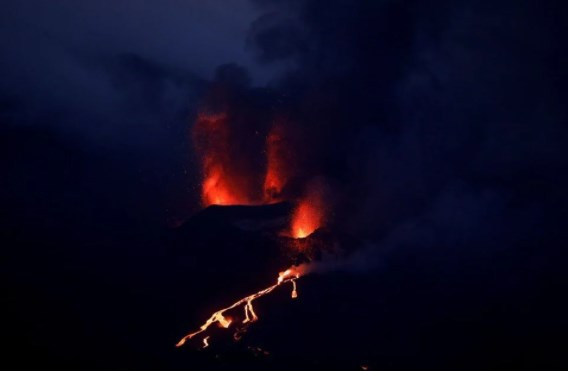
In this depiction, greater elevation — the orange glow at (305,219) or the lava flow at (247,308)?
the orange glow at (305,219)

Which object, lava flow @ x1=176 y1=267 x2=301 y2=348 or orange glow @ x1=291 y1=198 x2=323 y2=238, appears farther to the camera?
orange glow @ x1=291 y1=198 x2=323 y2=238

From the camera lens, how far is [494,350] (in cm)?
1762

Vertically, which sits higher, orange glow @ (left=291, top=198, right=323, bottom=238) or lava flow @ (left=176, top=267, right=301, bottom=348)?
orange glow @ (left=291, top=198, right=323, bottom=238)

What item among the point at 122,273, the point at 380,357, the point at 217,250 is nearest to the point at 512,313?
the point at 380,357

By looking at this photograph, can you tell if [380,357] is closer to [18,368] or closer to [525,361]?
[525,361]

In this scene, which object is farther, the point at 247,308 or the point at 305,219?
the point at 305,219

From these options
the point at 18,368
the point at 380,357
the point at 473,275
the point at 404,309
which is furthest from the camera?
the point at 473,275

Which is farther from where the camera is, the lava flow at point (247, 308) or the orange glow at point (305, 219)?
the orange glow at point (305, 219)

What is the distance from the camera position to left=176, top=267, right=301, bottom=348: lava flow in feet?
55.3

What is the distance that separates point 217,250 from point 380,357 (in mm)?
8515

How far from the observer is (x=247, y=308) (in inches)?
728

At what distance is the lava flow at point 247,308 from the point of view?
55.3ft

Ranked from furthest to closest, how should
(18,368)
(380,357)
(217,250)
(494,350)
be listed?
(217,250), (494,350), (380,357), (18,368)

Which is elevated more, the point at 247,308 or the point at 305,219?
the point at 305,219
